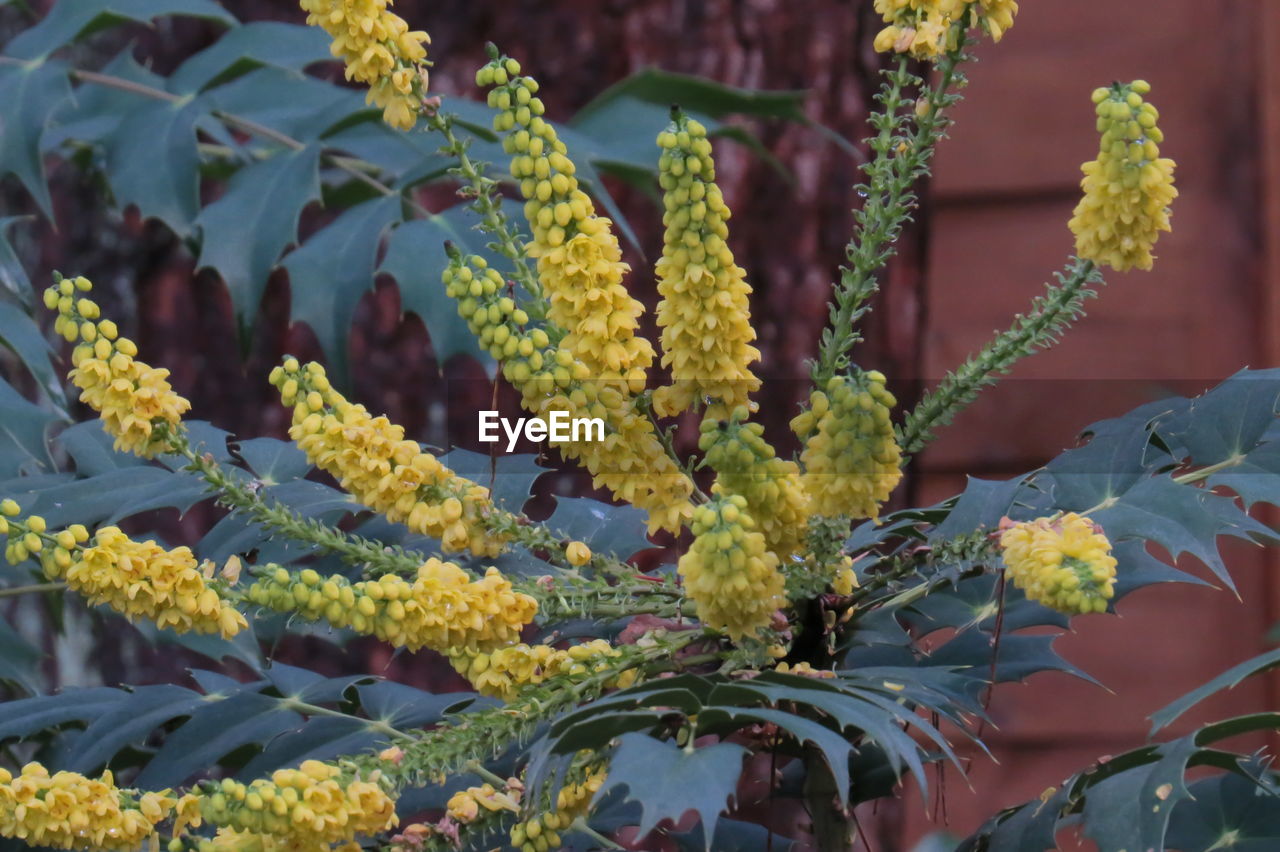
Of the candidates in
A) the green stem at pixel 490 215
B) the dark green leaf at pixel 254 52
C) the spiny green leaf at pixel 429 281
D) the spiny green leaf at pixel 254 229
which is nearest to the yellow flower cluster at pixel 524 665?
the green stem at pixel 490 215

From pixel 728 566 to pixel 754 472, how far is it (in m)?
0.03

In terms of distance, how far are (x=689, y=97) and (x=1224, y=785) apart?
2.00 ft

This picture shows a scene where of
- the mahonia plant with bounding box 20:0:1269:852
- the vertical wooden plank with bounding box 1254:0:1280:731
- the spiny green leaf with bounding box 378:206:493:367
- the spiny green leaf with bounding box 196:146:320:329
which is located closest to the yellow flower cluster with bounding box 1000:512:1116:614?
the mahonia plant with bounding box 20:0:1269:852

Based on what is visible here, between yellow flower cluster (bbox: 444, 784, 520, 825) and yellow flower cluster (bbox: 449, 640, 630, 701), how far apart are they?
0.10 ft

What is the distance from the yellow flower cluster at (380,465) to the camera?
0.43m

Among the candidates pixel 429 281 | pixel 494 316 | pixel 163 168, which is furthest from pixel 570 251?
pixel 163 168

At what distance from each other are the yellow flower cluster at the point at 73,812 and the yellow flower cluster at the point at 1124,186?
33 centimetres

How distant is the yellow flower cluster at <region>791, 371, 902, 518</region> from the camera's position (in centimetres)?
39

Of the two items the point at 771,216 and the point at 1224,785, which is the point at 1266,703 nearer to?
the point at 771,216

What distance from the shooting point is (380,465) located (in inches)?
17.2

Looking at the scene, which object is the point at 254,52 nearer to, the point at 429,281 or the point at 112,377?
the point at 429,281

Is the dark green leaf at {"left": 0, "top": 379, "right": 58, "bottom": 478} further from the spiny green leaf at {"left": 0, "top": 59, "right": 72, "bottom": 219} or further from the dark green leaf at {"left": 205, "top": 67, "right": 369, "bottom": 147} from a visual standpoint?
the dark green leaf at {"left": 205, "top": 67, "right": 369, "bottom": 147}

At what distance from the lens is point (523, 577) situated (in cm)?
49

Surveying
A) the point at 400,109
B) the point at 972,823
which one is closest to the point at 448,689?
the point at 972,823
